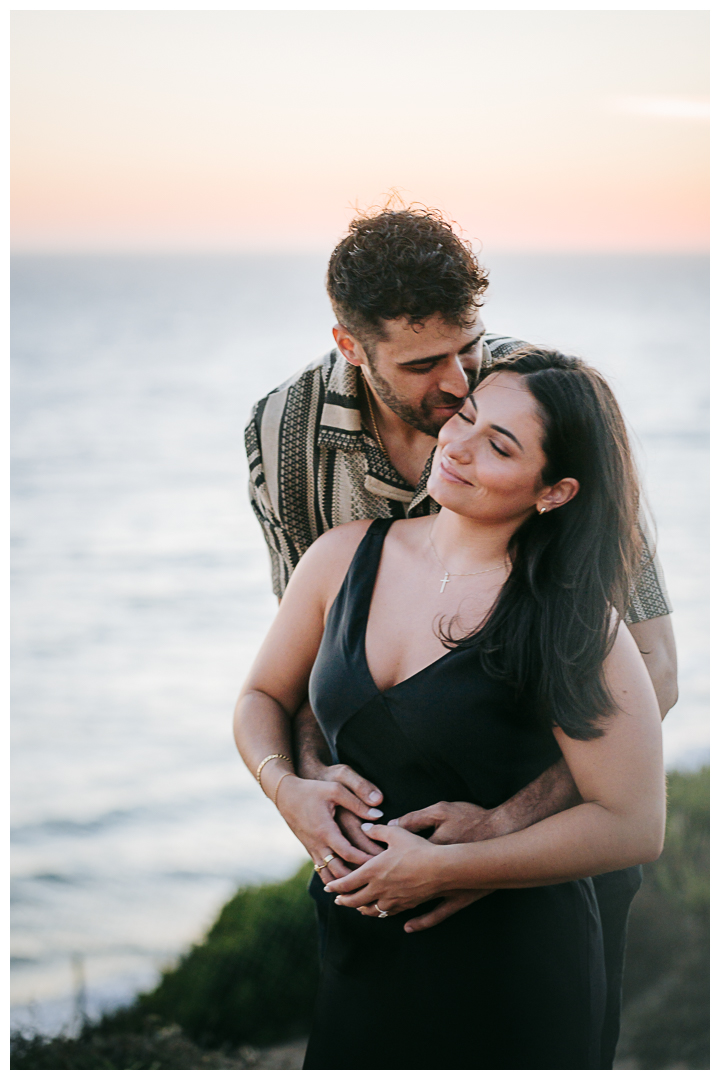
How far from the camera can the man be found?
68.3 inches

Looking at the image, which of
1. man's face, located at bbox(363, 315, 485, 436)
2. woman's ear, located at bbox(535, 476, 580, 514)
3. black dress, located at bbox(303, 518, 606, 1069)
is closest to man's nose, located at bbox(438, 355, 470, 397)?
man's face, located at bbox(363, 315, 485, 436)

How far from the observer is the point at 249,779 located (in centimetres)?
816

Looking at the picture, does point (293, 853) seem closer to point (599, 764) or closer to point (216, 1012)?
point (216, 1012)

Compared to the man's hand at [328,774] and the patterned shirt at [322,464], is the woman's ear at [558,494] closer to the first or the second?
the patterned shirt at [322,464]

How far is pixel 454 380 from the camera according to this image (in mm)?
1705

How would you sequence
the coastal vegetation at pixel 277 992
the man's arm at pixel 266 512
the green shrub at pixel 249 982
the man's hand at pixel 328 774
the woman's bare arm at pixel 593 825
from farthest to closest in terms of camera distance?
the green shrub at pixel 249 982 → the coastal vegetation at pixel 277 992 → the man's arm at pixel 266 512 → the man's hand at pixel 328 774 → the woman's bare arm at pixel 593 825

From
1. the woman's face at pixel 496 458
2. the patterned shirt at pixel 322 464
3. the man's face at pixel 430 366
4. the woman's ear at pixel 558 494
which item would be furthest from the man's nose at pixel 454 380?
the woman's ear at pixel 558 494

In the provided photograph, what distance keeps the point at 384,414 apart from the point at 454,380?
0.27m

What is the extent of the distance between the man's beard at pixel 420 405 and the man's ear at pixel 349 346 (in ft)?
0.17

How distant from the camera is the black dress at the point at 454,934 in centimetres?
142

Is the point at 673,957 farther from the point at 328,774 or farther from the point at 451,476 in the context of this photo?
the point at 451,476

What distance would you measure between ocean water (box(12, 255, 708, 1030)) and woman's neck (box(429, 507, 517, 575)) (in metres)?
0.28

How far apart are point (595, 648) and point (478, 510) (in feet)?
0.94

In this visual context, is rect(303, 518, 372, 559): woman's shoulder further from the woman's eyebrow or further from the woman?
the woman's eyebrow
